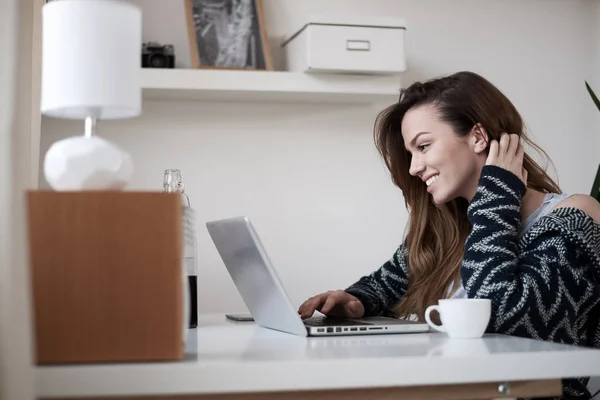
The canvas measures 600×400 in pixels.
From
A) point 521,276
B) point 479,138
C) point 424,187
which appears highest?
point 479,138

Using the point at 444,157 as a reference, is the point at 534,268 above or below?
below

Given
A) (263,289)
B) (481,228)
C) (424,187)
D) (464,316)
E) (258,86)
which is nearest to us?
(464,316)

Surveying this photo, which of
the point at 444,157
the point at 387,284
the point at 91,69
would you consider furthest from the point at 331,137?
the point at 91,69

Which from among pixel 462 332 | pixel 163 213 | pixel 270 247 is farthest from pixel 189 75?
pixel 163 213

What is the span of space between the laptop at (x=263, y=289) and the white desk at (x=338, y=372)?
0.65 feet

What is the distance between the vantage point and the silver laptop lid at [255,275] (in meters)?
1.35

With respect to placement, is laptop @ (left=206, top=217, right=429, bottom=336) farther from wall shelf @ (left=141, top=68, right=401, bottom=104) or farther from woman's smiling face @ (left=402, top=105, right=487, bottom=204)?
wall shelf @ (left=141, top=68, right=401, bottom=104)

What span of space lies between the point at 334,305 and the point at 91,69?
1022mm

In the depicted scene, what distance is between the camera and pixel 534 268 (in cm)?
152

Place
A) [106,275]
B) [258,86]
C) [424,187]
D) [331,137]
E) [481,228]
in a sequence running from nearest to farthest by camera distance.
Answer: [106,275]
[481,228]
[424,187]
[258,86]
[331,137]

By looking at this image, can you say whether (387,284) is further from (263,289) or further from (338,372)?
(338,372)

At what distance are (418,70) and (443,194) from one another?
3.38ft

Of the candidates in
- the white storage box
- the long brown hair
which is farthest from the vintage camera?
the long brown hair

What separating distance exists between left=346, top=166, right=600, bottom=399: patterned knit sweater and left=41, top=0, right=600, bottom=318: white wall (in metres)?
1.16
